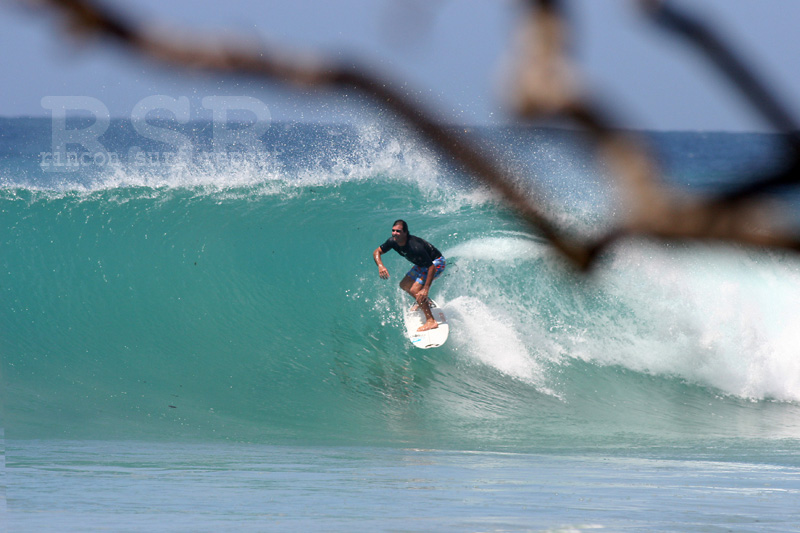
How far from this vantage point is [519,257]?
1193 centimetres

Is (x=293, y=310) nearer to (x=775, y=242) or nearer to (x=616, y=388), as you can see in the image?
(x=616, y=388)

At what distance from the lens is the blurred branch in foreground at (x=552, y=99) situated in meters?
0.65

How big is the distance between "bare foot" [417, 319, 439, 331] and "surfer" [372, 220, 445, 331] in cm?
51

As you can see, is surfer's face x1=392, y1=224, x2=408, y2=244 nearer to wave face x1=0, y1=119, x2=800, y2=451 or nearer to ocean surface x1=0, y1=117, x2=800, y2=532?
wave face x1=0, y1=119, x2=800, y2=451

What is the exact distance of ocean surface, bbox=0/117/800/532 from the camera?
518 centimetres

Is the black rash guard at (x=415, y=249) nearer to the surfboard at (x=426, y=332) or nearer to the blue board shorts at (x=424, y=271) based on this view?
the blue board shorts at (x=424, y=271)

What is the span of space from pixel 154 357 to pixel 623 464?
5.19 meters

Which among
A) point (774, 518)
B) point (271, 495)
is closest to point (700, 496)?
point (774, 518)

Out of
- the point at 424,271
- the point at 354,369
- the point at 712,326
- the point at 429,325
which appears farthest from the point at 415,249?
the point at 712,326

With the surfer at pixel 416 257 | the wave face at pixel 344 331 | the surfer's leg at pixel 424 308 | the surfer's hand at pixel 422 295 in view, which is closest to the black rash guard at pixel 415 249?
the surfer at pixel 416 257

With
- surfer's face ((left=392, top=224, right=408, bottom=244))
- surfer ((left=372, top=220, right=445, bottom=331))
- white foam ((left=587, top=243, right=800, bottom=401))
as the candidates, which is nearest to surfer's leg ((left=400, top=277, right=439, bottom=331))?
surfer ((left=372, top=220, right=445, bottom=331))

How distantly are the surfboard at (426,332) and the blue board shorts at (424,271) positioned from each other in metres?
0.61

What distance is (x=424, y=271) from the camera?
9.12 meters

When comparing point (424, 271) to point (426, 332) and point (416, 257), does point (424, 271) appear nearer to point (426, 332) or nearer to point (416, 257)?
point (416, 257)
